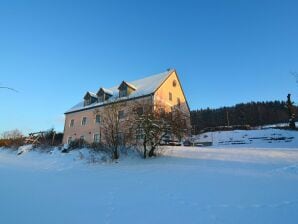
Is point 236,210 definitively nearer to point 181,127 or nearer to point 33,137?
point 181,127

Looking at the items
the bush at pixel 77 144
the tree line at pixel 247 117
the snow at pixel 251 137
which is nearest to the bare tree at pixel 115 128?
the bush at pixel 77 144

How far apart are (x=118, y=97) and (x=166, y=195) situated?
83.8 ft

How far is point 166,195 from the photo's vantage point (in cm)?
771

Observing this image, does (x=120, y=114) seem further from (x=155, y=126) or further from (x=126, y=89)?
(x=126, y=89)

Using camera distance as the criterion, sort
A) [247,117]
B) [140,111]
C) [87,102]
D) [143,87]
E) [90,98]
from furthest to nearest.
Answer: [247,117]
[87,102]
[90,98]
[143,87]
[140,111]

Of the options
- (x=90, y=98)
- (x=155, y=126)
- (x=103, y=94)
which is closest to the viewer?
(x=155, y=126)

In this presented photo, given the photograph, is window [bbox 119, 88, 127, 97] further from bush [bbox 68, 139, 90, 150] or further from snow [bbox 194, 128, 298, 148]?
bush [bbox 68, 139, 90, 150]

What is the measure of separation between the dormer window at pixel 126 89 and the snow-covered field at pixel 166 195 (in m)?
20.5

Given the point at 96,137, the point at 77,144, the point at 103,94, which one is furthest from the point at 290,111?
the point at 77,144

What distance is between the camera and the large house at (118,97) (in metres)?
30.9

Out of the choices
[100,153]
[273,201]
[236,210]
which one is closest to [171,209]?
[236,210]

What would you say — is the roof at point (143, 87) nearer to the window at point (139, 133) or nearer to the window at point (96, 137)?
the window at point (96, 137)

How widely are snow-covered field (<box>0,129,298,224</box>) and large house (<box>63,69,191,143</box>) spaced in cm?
1863

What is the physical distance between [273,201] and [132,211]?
3803 mm
